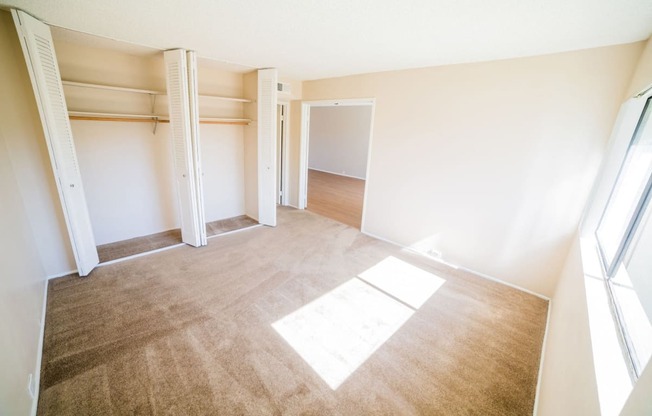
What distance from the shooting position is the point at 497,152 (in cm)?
298

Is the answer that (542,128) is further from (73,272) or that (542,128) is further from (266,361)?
(73,272)

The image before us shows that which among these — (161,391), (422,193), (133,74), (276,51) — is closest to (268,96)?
(276,51)

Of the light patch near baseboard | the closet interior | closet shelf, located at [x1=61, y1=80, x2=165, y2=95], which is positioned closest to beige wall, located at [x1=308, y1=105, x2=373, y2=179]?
the closet interior

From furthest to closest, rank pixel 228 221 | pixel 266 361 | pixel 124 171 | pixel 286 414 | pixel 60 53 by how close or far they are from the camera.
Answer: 1. pixel 228 221
2. pixel 124 171
3. pixel 60 53
4. pixel 266 361
5. pixel 286 414

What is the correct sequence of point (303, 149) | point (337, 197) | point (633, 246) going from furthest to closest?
point (337, 197)
point (303, 149)
point (633, 246)

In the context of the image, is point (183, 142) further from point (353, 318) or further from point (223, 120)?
point (353, 318)

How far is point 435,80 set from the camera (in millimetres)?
3285

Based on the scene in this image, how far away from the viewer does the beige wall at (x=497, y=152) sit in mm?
2471

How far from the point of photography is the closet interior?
10.1 ft

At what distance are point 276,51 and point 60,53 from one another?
2312 millimetres

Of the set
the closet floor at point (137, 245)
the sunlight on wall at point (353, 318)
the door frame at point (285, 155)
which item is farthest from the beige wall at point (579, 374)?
the door frame at point (285, 155)

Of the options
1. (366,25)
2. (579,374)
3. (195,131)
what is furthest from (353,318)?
(195,131)

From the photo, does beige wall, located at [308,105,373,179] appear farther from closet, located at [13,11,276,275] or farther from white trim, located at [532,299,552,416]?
white trim, located at [532,299,552,416]

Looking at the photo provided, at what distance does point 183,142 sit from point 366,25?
250 cm
